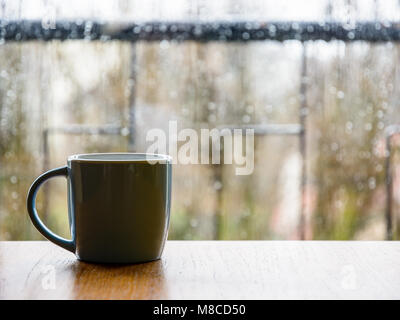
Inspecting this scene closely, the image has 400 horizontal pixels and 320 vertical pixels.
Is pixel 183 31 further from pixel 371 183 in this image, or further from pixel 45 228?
pixel 45 228

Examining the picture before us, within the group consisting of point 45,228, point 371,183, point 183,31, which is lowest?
point 371,183

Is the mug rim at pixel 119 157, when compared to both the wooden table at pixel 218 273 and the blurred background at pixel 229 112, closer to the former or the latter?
the wooden table at pixel 218 273

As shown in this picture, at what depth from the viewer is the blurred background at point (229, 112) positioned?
1385mm

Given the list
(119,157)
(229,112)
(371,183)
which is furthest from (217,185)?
(119,157)

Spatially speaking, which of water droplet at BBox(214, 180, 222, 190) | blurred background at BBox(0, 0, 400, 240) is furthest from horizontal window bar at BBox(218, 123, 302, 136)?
water droplet at BBox(214, 180, 222, 190)

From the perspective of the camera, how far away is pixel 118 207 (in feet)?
1.45

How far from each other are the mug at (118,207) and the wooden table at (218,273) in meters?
0.01

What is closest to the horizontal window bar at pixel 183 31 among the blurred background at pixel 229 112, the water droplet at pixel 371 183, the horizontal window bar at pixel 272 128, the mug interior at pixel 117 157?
the blurred background at pixel 229 112

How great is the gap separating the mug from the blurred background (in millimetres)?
927

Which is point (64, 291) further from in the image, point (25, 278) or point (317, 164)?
point (317, 164)

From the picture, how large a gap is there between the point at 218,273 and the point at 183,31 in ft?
3.43

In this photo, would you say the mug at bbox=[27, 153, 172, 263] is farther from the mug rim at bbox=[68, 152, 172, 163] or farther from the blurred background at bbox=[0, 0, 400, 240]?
the blurred background at bbox=[0, 0, 400, 240]

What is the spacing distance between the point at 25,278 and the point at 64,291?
0.17ft
